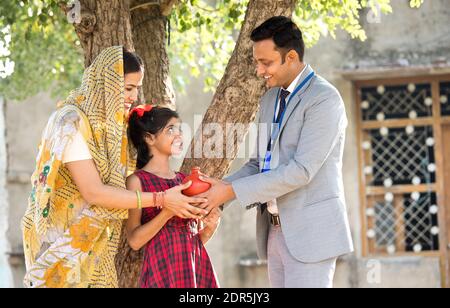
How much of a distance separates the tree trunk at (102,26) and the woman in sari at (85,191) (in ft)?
3.22

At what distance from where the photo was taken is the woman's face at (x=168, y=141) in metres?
5.71

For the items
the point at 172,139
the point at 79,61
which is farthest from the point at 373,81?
the point at 172,139

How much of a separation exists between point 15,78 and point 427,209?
4.87m

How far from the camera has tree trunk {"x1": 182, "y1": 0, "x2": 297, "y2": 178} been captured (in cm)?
654

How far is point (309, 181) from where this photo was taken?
17.7ft

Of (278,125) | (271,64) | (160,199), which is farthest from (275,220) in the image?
(271,64)

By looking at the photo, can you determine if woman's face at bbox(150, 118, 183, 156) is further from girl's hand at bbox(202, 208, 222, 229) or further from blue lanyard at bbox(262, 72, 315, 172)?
blue lanyard at bbox(262, 72, 315, 172)

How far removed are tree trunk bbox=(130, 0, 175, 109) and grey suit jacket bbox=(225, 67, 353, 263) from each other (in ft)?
5.73

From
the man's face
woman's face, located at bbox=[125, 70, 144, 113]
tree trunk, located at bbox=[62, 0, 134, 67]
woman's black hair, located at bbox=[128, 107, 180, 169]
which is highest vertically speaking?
tree trunk, located at bbox=[62, 0, 134, 67]

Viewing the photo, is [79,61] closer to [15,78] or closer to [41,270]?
[15,78]

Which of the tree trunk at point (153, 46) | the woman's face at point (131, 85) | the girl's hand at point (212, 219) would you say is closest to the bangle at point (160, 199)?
the girl's hand at point (212, 219)

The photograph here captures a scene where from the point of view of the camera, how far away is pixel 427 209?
12.5 m

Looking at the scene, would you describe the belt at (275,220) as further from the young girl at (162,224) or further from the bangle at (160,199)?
the bangle at (160,199)

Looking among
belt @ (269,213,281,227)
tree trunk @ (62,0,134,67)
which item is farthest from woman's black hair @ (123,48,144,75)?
belt @ (269,213,281,227)
